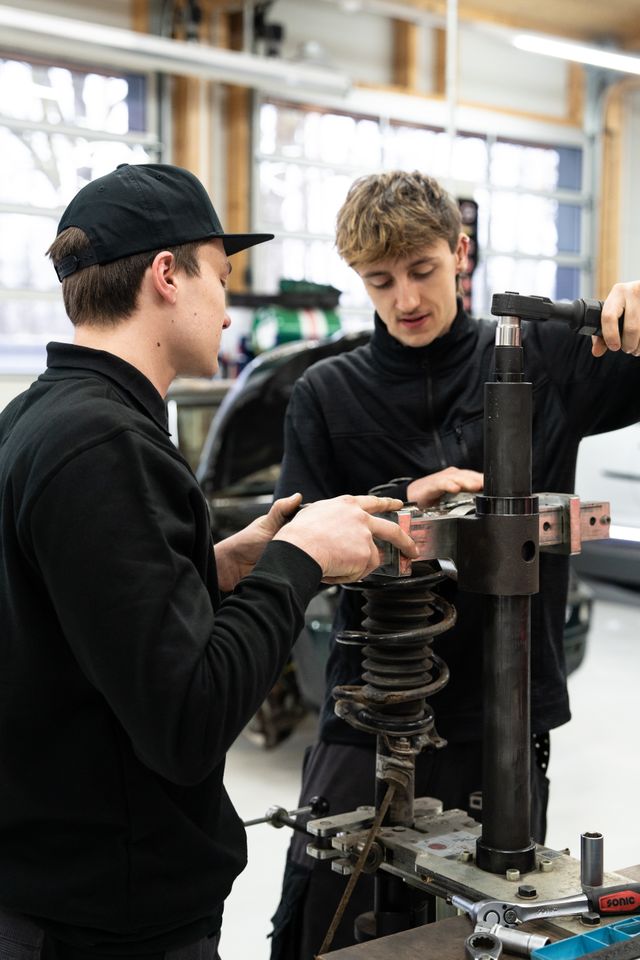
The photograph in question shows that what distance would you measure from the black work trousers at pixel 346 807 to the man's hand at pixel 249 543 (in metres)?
0.43

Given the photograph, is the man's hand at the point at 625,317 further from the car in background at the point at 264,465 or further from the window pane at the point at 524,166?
the window pane at the point at 524,166

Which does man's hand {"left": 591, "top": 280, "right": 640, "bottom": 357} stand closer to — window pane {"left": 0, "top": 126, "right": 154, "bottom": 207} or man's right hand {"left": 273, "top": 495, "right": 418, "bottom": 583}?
man's right hand {"left": 273, "top": 495, "right": 418, "bottom": 583}

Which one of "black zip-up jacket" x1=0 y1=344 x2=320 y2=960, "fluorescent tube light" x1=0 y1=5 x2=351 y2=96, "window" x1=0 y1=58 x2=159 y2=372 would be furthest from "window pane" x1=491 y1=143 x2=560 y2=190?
"black zip-up jacket" x1=0 y1=344 x2=320 y2=960

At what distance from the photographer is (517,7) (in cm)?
1132

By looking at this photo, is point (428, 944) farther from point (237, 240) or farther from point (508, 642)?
point (237, 240)

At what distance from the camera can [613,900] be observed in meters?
1.18

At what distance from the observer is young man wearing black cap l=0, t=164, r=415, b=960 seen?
1.10 m

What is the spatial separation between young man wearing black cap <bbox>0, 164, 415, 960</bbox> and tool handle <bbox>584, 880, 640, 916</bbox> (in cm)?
39

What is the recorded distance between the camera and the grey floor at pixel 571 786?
3.36m


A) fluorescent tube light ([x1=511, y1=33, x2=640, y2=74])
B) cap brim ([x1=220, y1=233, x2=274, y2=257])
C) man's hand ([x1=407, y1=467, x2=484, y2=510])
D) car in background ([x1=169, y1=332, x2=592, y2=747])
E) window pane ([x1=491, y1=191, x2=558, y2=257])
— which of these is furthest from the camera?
window pane ([x1=491, y1=191, x2=558, y2=257])

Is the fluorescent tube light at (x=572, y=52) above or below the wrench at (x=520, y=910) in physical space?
above

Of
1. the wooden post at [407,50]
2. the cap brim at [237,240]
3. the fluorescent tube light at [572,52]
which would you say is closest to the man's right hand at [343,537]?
the cap brim at [237,240]

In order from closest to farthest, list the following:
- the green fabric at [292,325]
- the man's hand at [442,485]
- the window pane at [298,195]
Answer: the man's hand at [442,485] < the green fabric at [292,325] < the window pane at [298,195]

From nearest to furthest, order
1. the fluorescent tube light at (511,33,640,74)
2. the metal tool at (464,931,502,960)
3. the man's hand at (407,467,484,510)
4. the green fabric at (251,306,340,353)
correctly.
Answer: the metal tool at (464,931,502,960) < the man's hand at (407,467,484,510) < the green fabric at (251,306,340,353) < the fluorescent tube light at (511,33,640,74)
